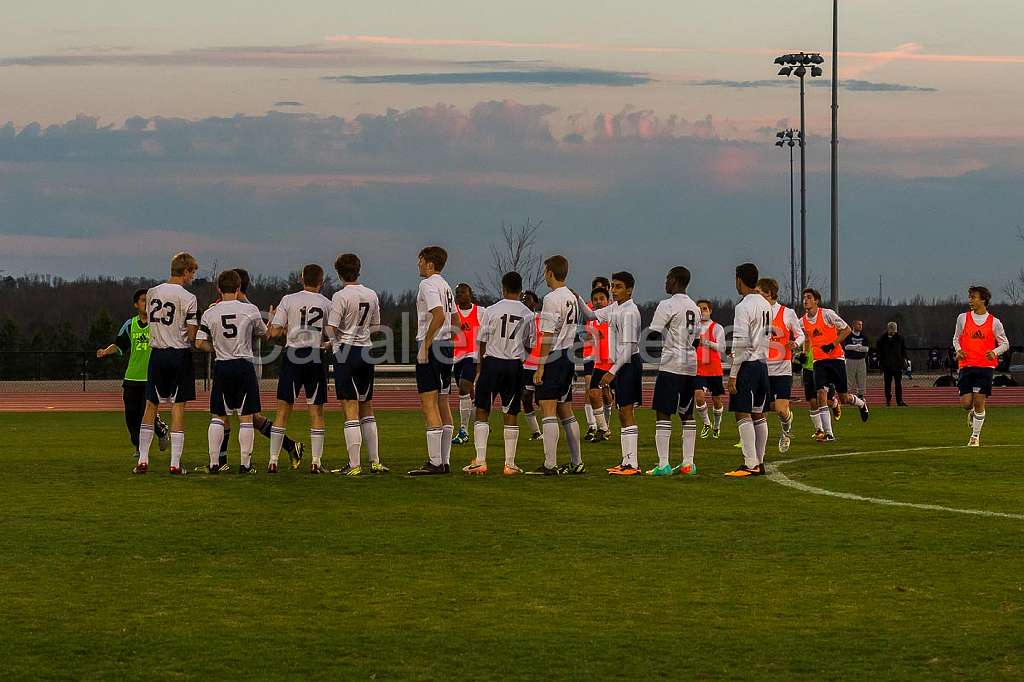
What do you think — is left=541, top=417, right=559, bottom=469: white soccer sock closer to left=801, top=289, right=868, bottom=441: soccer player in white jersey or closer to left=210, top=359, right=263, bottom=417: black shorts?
left=210, top=359, right=263, bottom=417: black shorts

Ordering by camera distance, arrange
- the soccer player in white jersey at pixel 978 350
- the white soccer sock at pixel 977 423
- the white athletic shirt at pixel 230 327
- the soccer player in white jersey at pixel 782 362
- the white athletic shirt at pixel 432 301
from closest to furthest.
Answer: the white athletic shirt at pixel 432 301 → the white athletic shirt at pixel 230 327 → the soccer player in white jersey at pixel 782 362 → the soccer player in white jersey at pixel 978 350 → the white soccer sock at pixel 977 423

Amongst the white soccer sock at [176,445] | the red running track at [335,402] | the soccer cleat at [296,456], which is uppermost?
the white soccer sock at [176,445]

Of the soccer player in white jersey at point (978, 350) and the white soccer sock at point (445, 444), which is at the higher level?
the soccer player in white jersey at point (978, 350)

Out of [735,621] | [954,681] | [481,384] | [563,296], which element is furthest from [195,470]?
[954,681]

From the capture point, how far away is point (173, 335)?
1498cm

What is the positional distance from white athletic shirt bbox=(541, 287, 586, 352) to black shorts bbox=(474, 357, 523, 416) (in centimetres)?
50

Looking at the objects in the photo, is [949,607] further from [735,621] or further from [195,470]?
[195,470]

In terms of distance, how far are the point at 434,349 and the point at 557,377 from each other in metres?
1.48

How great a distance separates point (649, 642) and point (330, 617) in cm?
177

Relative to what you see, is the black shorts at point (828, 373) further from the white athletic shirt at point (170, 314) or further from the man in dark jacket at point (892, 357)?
the man in dark jacket at point (892, 357)

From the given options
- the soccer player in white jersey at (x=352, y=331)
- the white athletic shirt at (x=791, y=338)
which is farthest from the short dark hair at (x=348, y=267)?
the white athletic shirt at (x=791, y=338)

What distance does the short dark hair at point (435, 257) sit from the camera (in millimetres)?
15062

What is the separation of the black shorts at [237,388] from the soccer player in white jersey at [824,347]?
30.4 ft

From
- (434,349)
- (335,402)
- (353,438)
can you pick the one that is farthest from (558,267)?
(335,402)
